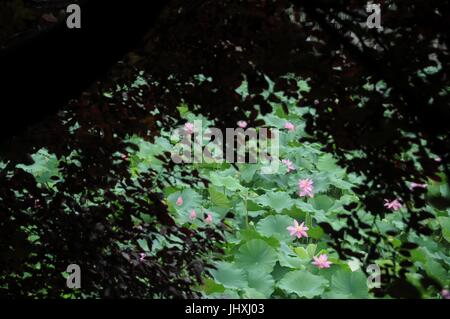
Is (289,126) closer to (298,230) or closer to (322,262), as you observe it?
(298,230)

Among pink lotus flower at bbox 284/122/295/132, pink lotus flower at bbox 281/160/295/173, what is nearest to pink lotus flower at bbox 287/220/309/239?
pink lotus flower at bbox 281/160/295/173

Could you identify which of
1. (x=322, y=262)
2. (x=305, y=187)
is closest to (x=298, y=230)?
(x=322, y=262)

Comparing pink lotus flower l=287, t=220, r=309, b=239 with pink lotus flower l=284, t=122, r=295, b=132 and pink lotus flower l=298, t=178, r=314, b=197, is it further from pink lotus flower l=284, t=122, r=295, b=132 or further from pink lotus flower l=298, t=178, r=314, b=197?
pink lotus flower l=284, t=122, r=295, b=132

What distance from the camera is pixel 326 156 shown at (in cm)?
568

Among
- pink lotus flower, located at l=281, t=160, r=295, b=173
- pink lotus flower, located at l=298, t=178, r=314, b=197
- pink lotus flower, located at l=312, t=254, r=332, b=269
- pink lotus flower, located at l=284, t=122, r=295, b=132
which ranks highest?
pink lotus flower, located at l=284, t=122, r=295, b=132

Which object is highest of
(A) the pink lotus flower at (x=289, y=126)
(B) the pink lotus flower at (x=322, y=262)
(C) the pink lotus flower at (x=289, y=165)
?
(A) the pink lotus flower at (x=289, y=126)

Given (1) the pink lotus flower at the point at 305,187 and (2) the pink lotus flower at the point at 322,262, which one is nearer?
(2) the pink lotus flower at the point at 322,262

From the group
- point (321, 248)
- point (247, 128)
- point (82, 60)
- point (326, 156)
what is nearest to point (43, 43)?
point (82, 60)

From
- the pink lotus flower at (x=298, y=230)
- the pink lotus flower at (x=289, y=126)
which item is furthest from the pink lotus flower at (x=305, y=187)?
the pink lotus flower at (x=289, y=126)

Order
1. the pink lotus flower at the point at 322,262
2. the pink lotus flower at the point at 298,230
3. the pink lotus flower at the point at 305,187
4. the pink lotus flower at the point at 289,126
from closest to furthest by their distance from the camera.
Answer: the pink lotus flower at the point at 322,262 → the pink lotus flower at the point at 298,230 → the pink lotus flower at the point at 305,187 → the pink lotus flower at the point at 289,126

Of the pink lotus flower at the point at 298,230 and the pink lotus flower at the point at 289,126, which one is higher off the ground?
the pink lotus flower at the point at 289,126

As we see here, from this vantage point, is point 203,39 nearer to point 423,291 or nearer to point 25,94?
point 25,94

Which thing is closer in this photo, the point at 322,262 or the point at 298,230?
the point at 322,262

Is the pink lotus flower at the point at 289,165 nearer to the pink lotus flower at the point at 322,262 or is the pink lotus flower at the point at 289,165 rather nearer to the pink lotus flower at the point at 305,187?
the pink lotus flower at the point at 305,187
